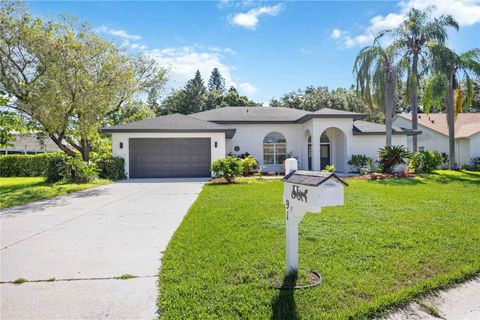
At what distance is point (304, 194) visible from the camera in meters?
3.18

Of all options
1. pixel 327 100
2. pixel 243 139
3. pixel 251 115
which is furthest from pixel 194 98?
pixel 243 139

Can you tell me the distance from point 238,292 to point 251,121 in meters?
17.4

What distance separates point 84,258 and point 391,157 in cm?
1594

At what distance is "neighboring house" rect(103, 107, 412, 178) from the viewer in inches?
692

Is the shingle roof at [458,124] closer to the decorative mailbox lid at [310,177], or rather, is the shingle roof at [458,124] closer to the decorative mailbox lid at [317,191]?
the decorative mailbox lid at [310,177]

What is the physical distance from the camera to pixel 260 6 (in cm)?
1284

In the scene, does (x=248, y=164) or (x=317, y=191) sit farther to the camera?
(x=248, y=164)

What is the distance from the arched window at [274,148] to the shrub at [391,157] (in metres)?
6.30

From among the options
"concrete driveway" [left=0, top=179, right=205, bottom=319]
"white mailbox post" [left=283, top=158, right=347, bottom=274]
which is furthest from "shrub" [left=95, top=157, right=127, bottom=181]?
"white mailbox post" [left=283, top=158, right=347, bottom=274]

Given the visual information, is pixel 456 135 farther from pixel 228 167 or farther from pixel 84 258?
pixel 84 258

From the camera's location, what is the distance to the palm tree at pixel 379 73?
17.8m

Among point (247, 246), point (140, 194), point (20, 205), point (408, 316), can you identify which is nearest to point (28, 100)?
point (20, 205)

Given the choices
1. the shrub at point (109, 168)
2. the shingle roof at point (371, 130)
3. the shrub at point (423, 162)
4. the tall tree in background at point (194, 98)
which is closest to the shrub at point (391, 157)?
the shrub at point (423, 162)

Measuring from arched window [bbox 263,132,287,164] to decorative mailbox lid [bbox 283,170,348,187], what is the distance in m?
17.3
